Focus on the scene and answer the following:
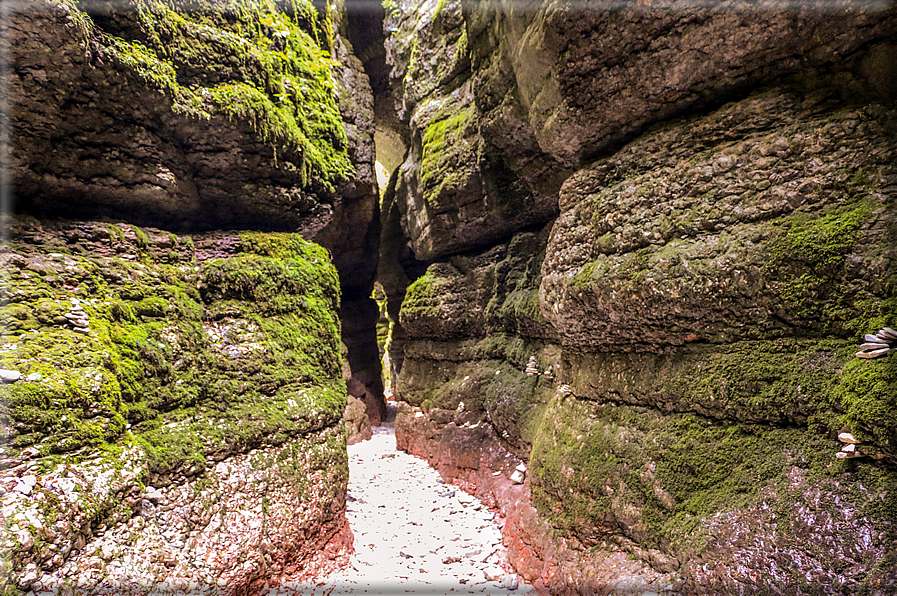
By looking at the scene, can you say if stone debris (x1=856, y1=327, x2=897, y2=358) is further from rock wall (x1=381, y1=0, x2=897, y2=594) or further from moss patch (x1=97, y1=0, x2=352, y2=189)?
moss patch (x1=97, y1=0, x2=352, y2=189)

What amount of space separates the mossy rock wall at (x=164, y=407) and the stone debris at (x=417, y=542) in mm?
589

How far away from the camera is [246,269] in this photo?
18.9ft

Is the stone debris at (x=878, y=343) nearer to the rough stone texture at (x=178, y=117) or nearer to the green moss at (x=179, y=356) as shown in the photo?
the green moss at (x=179, y=356)

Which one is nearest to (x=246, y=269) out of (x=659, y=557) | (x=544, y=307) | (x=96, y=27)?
(x=96, y=27)

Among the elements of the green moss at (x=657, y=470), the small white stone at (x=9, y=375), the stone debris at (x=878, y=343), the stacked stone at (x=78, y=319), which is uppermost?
the stacked stone at (x=78, y=319)

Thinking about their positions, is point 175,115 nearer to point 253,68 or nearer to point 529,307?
point 253,68

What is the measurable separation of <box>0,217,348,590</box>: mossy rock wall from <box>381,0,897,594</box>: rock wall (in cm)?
316

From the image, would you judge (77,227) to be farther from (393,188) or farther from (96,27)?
(393,188)

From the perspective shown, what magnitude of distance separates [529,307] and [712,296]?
12.2 ft

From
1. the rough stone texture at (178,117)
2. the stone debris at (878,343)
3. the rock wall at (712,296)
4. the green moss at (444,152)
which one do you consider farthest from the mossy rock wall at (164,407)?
the stone debris at (878,343)

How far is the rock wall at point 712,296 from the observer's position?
277cm

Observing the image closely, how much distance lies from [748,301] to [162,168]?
6.87 m

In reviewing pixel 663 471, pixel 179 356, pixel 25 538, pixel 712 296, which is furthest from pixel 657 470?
pixel 179 356

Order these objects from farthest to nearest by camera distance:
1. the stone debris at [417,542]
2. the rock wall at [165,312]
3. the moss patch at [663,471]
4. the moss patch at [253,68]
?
the moss patch at [253,68]
the stone debris at [417,542]
the rock wall at [165,312]
the moss patch at [663,471]
